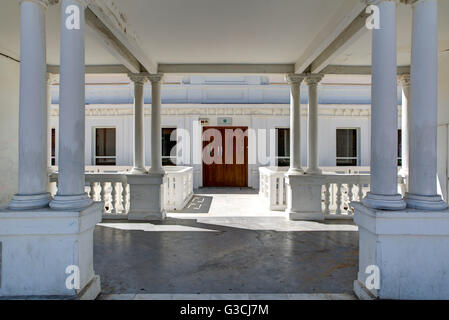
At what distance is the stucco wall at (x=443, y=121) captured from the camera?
6156 mm

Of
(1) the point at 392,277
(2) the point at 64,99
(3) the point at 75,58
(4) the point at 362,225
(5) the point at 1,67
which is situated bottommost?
(1) the point at 392,277

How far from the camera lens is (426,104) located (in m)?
2.97

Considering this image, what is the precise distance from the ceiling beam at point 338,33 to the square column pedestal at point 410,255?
9.30 feet

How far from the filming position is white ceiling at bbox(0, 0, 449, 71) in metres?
4.33

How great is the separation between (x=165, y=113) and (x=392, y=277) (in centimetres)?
1124

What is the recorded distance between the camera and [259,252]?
4.40 m

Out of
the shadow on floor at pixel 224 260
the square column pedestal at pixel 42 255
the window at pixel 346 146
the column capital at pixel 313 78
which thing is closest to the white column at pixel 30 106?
the square column pedestal at pixel 42 255

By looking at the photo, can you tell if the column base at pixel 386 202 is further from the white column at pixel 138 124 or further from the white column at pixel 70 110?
the white column at pixel 138 124

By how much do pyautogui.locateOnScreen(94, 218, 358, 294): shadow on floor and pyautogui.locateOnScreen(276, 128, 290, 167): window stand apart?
7640mm

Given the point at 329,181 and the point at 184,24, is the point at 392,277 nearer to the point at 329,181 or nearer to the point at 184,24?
the point at 329,181

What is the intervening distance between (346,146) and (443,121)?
7.18m

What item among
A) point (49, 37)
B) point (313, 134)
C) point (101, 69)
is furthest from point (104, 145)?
point (313, 134)

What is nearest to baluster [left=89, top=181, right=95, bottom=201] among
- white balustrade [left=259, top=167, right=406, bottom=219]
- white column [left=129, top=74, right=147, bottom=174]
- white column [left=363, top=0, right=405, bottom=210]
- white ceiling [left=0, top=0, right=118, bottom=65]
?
white column [left=129, top=74, right=147, bottom=174]

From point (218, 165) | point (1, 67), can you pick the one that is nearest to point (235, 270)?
point (1, 67)
